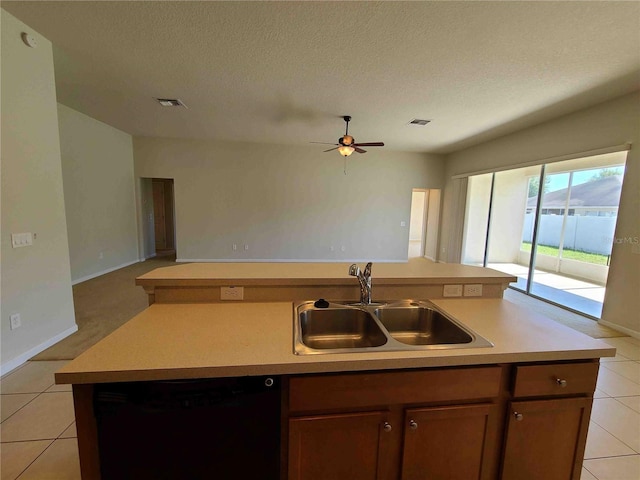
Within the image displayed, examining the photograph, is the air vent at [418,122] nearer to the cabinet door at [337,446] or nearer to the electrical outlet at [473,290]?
the electrical outlet at [473,290]

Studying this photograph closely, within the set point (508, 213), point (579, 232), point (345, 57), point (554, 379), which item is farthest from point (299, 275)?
point (508, 213)

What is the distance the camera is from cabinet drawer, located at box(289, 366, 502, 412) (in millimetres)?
920

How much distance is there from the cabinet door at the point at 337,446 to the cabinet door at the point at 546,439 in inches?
20.8

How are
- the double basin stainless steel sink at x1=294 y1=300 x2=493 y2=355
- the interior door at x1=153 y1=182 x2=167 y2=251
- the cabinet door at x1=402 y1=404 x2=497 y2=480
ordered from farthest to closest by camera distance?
1. the interior door at x1=153 y1=182 x2=167 y2=251
2. the double basin stainless steel sink at x1=294 y1=300 x2=493 y2=355
3. the cabinet door at x1=402 y1=404 x2=497 y2=480

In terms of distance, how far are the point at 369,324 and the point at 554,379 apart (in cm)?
74

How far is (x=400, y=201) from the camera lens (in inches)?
261

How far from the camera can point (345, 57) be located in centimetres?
251

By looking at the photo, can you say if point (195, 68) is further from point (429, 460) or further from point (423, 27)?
point (429, 460)

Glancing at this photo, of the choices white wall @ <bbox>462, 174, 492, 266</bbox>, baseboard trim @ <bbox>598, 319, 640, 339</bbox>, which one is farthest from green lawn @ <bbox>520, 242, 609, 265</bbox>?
baseboard trim @ <bbox>598, 319, 640, 339</bbox>

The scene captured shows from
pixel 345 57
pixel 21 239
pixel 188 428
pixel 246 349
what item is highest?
pixel 345 57

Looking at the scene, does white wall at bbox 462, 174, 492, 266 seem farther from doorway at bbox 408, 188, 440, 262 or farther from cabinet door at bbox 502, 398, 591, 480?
cabinet door at bbox 502, 398, 591, 480

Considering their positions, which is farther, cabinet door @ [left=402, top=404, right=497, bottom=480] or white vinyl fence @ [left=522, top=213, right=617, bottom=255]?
white vinyl fence @ [left=522, top=213, right=617, bottom=255]

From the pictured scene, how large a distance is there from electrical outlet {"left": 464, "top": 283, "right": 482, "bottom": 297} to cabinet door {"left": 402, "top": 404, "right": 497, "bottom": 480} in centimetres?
68

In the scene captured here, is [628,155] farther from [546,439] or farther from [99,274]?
[99,274]
